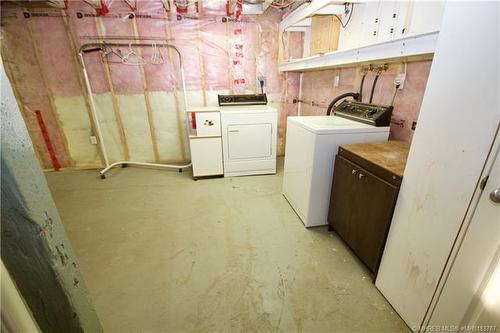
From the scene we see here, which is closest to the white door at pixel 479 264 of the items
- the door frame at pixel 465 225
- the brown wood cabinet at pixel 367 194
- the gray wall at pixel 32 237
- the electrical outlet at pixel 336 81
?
the door frame at pixel 465 225

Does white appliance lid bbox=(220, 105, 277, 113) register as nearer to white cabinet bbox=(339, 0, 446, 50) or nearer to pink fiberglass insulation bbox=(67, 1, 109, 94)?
white cabinet bbox=(339, 0, 446, 50)

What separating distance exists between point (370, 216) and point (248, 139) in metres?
1.91

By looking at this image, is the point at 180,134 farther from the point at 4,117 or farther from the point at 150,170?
the point at 4,117

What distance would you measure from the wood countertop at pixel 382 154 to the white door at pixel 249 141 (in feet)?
4.77

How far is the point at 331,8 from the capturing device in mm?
2203

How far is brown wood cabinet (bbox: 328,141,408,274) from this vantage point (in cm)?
134

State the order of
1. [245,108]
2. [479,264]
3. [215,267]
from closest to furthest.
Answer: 1. [479,264]
2. [215,267]
3. [245,108]

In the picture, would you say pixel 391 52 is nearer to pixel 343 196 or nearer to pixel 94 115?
pixel 343 196

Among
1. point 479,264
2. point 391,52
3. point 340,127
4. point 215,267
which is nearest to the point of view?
point 479,264

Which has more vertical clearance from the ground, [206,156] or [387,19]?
[387,19]

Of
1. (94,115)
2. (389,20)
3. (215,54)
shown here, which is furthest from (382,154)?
(94,115)

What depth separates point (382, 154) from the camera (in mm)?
1540

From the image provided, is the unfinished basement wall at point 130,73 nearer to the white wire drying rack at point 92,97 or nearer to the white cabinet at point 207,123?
the white wire drying rack at point 92,97

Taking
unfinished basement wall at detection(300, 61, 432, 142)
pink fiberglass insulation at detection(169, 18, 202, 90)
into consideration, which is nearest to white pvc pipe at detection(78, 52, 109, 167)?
pink fiberglass insulation at detection(169, 18, 202, 90)
